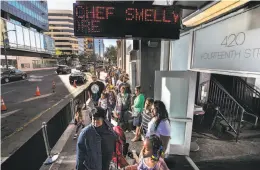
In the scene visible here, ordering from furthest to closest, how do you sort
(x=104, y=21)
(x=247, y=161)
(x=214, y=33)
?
(x=247, y=161) → (x=104, y=21) → (x=214, y=33)

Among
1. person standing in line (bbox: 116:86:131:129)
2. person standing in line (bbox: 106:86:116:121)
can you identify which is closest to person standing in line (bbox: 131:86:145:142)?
person standing in line (bbox: 116:86:131:129)

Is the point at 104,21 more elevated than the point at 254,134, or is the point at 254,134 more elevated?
the point at 104,21

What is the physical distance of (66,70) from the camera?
32.4 metres

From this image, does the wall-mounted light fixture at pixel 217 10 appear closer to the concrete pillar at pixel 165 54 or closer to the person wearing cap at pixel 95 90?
the concrete pillar at pixel 165 54

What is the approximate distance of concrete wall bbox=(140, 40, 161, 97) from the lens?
749 cm

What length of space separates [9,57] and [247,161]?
4681 centimetres

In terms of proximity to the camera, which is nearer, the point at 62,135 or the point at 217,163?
the point at 217,163

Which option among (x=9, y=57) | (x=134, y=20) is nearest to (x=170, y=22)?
(x=134, y=20)

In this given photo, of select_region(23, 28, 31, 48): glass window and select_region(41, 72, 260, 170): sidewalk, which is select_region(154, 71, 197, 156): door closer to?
select_region(41, 72, 260, 170): sidewalk

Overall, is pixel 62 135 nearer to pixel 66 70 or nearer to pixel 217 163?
pixel 217 163

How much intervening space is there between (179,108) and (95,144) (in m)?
2.45

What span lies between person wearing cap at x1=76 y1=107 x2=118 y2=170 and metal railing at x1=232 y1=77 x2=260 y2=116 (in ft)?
23.0

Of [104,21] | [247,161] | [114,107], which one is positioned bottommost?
[247,161]

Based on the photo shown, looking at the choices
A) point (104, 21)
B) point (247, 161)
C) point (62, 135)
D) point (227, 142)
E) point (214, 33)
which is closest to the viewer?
point (214, 33)
